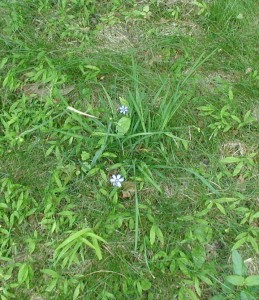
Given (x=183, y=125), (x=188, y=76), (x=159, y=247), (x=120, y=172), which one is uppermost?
(x=188, y=76)

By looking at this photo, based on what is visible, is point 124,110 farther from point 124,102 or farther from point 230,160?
point 230,160

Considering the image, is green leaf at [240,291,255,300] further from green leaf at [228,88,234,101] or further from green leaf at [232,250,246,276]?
green leaf at [228,88,234,101]

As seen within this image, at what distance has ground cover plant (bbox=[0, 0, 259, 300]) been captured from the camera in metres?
2.25

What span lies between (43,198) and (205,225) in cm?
88

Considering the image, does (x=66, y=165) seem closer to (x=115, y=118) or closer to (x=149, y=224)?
(x=115, y=118)

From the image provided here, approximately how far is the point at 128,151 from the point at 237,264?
0.82m

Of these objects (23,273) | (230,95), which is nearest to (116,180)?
(23,273)

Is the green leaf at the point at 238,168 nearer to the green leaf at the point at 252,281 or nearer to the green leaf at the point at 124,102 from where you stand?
the green leaf at the point at 252,281

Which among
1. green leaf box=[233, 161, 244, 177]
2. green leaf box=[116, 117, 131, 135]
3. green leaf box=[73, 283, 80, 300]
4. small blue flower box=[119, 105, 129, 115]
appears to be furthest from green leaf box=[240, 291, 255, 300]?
small blue flower box=[119, 105, 129, 115]

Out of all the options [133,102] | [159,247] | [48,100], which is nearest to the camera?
[159,247]

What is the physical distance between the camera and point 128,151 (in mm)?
2471

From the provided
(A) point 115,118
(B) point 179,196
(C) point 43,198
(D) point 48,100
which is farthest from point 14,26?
(B) point 179,196

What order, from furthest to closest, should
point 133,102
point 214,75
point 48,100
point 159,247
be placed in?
point 214,75, point 48,100, point 133,102, point 159,247

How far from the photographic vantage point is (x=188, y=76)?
2.55m
